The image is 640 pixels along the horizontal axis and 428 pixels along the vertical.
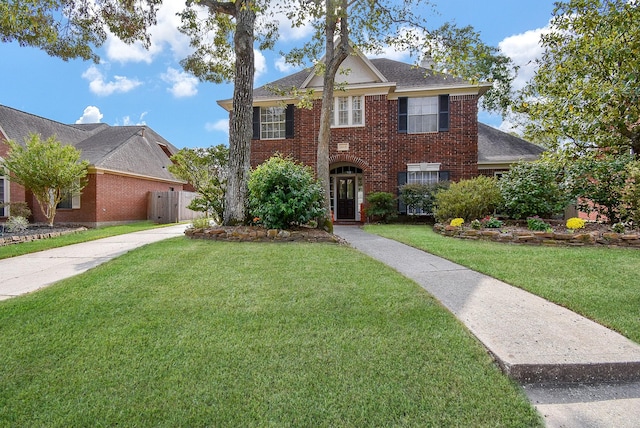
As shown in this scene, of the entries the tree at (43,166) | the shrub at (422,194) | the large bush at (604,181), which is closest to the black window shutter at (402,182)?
the shrub at (422,194)

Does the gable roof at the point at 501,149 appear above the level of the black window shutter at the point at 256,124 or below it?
below

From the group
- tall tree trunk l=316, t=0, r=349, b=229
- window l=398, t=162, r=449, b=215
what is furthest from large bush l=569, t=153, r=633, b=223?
tall tree trunk l=316, t=0, r=349, b=229

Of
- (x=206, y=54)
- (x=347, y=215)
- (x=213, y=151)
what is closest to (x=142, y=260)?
(x=213, y=151)

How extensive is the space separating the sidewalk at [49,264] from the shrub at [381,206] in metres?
8.37

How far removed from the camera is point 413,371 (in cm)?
242

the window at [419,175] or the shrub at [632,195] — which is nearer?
the shrub at [632,195]

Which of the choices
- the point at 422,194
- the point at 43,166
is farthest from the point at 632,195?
the point at 43,166

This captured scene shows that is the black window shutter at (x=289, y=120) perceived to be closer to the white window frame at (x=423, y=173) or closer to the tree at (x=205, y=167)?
the tree at (x=205, y=167)

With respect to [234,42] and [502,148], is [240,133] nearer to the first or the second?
[234,42]

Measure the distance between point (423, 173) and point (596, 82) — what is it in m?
8.76

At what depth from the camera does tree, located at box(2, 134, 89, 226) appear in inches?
416

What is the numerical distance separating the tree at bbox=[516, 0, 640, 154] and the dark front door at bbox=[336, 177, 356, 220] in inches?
339

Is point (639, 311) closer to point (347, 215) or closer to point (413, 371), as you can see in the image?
point (413, 371)

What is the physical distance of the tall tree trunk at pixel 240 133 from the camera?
8.49 meters
